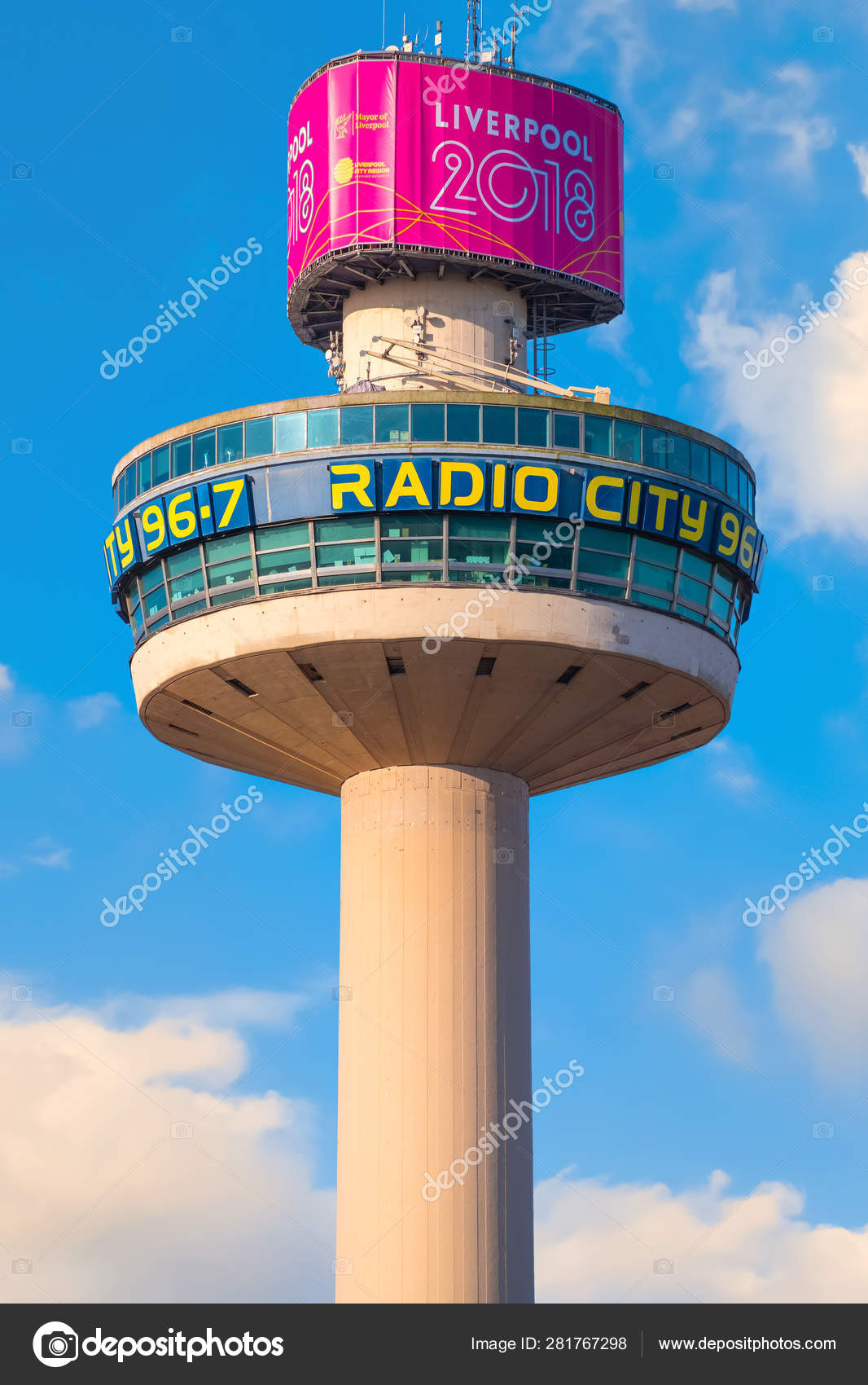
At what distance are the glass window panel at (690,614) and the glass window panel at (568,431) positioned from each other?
537 cm

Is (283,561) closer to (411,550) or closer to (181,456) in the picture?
(411,550)

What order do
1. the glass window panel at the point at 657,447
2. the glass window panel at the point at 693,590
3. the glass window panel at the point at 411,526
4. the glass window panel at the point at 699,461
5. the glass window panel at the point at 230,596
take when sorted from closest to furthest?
the glass window panel at the point at 411,526 < the glass window panel at the point at 230,596 < the glass window panel at the point at 657,447 < the glass window panel at the point at 693,590 < the glass window panel at the point at 699,461

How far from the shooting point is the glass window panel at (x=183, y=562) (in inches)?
2475

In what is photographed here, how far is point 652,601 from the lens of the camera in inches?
2438

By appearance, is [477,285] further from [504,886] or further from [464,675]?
[504,886]

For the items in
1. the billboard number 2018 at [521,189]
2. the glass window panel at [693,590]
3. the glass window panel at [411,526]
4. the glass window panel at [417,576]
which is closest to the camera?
the glass window panel at [417,576]

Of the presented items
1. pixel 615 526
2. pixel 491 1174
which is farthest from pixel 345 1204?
pixel 615 526

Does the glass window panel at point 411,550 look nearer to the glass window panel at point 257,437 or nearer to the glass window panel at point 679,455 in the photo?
the glass window panel at point 257,437

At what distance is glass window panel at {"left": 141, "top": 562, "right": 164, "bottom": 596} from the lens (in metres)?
64.2

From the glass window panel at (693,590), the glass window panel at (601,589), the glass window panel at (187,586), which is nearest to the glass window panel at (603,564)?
the glass window panel at (601,589)

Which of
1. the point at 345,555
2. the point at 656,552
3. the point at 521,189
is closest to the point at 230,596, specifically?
the point at 345,555

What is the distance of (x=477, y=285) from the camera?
221 ft
